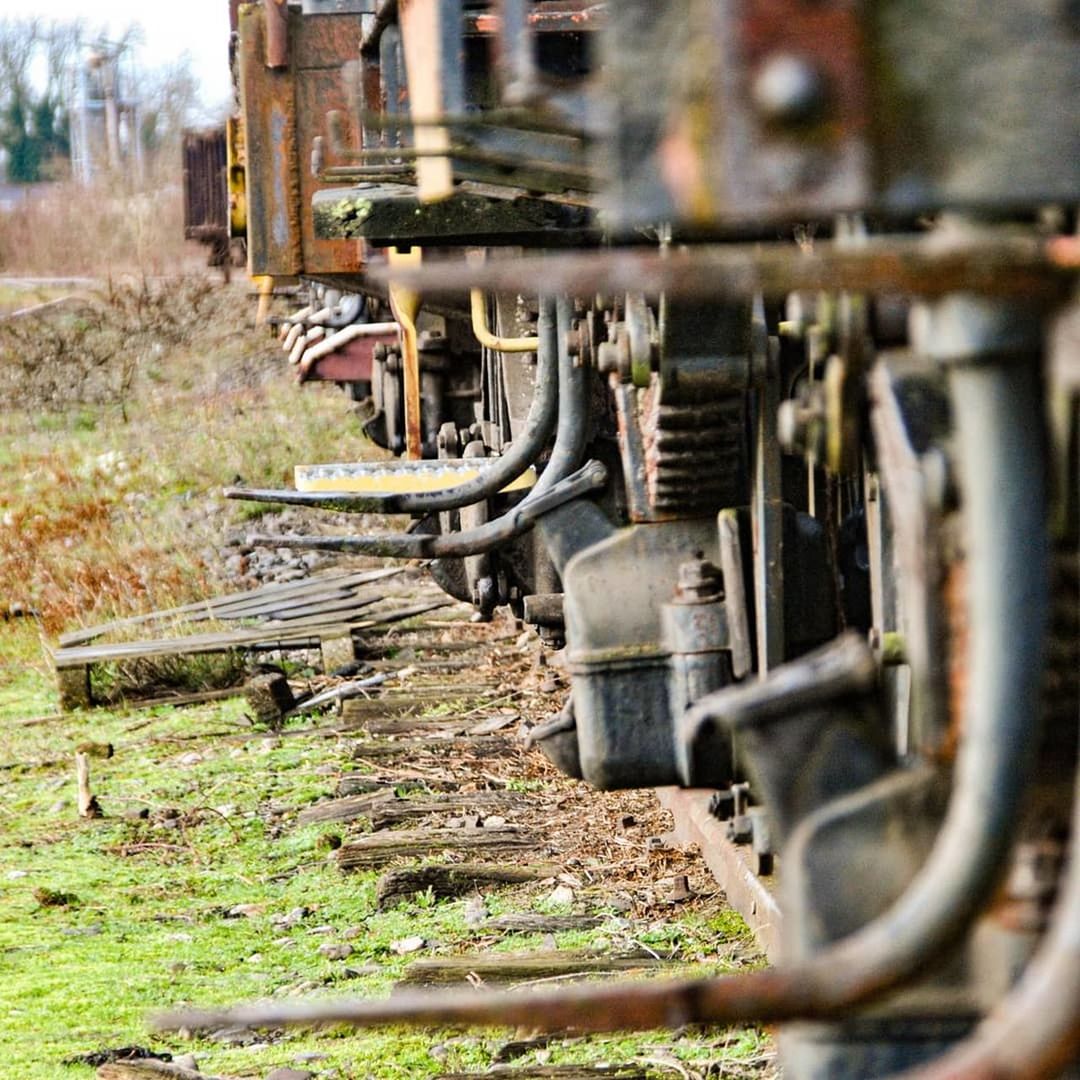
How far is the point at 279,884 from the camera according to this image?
267 inches

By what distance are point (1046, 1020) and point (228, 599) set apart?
11.5 m

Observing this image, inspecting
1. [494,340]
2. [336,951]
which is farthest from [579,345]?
[336,951]

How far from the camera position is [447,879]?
625cm

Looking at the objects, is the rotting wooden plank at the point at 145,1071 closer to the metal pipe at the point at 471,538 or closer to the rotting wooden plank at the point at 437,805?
the metal pipe at the point at 471,538

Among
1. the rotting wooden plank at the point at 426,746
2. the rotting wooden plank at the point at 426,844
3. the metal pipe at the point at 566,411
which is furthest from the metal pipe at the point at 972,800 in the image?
the rotting wooden plank at the point at 426,746

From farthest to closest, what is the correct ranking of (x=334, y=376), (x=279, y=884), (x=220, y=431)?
(x=220, y=431), (x=334, y=376), (x=279, y=884)

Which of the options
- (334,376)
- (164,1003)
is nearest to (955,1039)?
(164,1003)

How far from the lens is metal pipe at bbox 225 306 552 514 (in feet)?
17.6

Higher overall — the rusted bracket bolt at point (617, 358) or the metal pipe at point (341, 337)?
the rusted bracket bolt at point (617, 358)

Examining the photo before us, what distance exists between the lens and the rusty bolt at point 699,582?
14.4 feet

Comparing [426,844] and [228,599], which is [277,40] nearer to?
[426,844]

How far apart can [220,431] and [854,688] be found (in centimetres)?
1777

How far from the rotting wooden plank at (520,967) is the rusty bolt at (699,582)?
4.02 feet

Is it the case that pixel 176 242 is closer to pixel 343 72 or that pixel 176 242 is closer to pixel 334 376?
pixel 334 376
